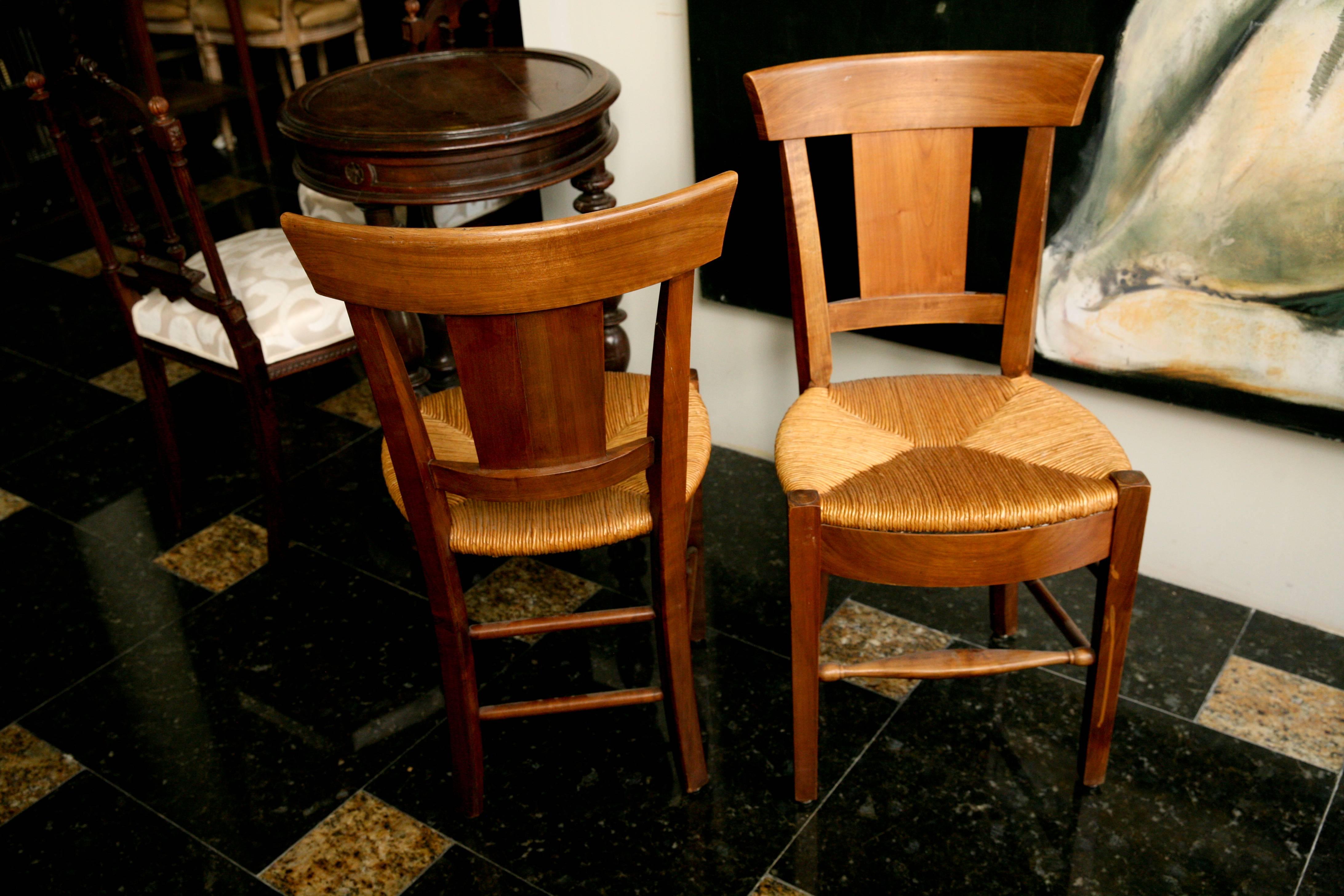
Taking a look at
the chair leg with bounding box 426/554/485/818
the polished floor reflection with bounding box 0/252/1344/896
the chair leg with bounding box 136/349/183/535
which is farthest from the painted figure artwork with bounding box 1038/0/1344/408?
the chair leg with bounding box 136/349/183/535

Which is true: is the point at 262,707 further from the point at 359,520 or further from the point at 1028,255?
the point at 1028,255

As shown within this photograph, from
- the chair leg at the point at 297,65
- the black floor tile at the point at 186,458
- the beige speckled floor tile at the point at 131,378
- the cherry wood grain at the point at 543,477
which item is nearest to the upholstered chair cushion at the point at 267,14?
the chair leg at the point at 297,65

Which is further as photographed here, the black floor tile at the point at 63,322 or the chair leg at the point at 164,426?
the black floor tile at the point at 63,322

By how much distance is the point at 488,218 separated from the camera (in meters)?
2.61

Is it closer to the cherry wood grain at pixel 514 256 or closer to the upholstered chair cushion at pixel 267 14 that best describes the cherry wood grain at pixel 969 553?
the cherry wood grain at pixel 514 256

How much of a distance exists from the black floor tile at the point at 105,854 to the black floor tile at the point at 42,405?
3.95 feet

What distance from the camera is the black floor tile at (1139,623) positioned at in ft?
5.89

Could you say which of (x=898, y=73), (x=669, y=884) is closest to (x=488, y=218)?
(x=898, y=73)

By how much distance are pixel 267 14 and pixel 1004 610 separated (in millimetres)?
3729

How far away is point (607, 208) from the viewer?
186 centimetres

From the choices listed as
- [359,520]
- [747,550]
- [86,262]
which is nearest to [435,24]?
[359,520]

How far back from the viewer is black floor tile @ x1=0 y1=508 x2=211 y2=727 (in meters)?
1.94

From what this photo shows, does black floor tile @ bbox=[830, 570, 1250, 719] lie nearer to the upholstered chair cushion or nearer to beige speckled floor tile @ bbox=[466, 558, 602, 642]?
beige speckled floor tile @ bbox=[466, 558, 602, 642]

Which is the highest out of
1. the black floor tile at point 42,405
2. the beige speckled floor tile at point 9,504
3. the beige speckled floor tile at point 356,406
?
the black floor tile at point 42,405
